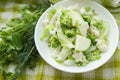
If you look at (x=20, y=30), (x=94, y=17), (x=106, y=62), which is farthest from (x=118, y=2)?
(x=20, y=30)

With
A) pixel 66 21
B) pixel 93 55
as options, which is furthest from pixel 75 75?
pixel 66 21

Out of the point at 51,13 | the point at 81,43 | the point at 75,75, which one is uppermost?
the point at 51,13

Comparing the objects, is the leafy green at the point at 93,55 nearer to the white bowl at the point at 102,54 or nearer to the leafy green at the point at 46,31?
the white bowl at the point at 102,54

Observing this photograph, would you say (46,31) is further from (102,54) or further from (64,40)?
(102,54)

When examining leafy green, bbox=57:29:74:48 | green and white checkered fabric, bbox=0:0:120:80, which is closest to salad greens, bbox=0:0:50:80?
green and white checkered fabric, bbox=0:0:120:80

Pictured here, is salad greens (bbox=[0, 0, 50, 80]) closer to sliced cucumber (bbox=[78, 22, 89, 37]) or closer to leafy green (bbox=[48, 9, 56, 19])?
leafy green (bbox=[48, 9, 56, 19])

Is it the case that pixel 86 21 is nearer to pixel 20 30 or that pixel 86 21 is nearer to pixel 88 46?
pixel 88 46
